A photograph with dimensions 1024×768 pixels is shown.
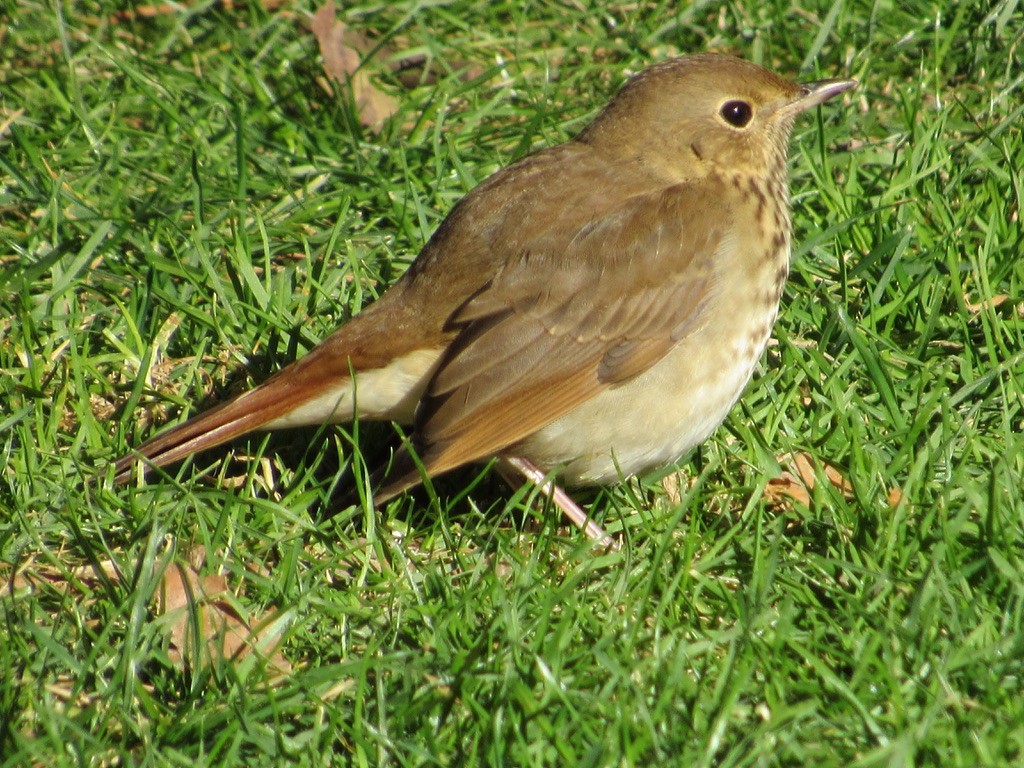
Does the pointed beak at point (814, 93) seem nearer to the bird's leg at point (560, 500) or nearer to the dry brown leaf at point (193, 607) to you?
the bird's leg at point (560, 500)

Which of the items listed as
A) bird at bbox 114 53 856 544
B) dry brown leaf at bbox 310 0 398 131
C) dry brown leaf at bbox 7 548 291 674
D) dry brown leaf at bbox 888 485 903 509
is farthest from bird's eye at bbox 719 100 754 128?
dry brown leaf at bbox 7 548 291 674

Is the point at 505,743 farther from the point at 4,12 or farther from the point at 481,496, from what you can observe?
the point at 4,12

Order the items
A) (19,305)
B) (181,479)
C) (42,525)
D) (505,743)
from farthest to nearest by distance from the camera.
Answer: (19,305)
(181,479)
(42,525)
(505,743)

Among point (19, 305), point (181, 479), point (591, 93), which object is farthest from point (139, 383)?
point (591, 93)

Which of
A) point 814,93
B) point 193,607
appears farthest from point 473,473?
point 814,93

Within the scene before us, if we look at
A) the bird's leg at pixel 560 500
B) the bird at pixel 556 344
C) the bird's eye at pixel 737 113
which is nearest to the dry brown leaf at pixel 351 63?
the bird at pixel 556 344
